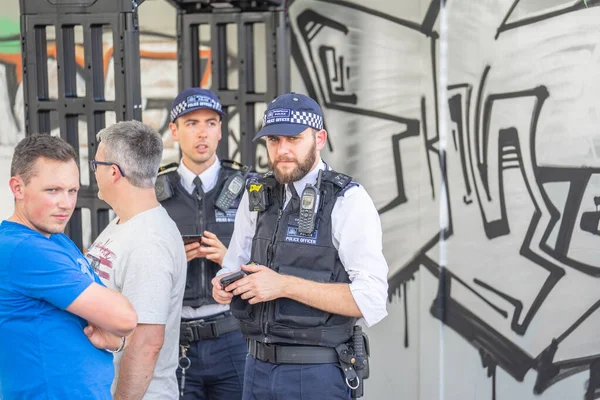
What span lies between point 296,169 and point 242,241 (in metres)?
0.44

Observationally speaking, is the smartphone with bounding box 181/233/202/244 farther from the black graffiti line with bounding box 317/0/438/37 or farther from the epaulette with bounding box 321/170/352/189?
the black graffiti line with bounding box 317/0/438/37

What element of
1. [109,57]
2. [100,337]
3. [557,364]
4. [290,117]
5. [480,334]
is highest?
[109,57]

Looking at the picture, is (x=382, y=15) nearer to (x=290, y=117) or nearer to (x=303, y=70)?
(x=303, y=70)

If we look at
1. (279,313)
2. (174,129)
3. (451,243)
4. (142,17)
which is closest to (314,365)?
(279,313)

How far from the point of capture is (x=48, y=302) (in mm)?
2281

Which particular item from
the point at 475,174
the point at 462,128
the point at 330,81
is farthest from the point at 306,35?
the point at 475,174

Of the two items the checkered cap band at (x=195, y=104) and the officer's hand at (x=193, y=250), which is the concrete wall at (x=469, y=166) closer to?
the checkered cap band at (x=195, y=104)

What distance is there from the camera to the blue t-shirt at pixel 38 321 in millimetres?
2232

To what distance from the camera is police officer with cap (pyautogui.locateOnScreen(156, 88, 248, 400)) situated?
3.73m

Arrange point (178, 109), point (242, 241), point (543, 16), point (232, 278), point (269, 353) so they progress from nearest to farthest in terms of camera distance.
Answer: point (232, 278), point (269, 353), point (242, 241), point (178, 109), point (543, 16)

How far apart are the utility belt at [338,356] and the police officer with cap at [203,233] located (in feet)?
2.57

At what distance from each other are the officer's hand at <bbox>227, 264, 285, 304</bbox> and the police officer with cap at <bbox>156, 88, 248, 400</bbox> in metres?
0.81

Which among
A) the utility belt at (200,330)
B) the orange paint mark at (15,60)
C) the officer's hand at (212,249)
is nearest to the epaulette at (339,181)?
the officer's hand at (212,249)

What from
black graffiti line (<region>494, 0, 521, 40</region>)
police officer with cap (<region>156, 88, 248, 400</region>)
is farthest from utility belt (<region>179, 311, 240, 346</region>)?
black graffiti line (<region>494, 0, 521, 40</region>)
